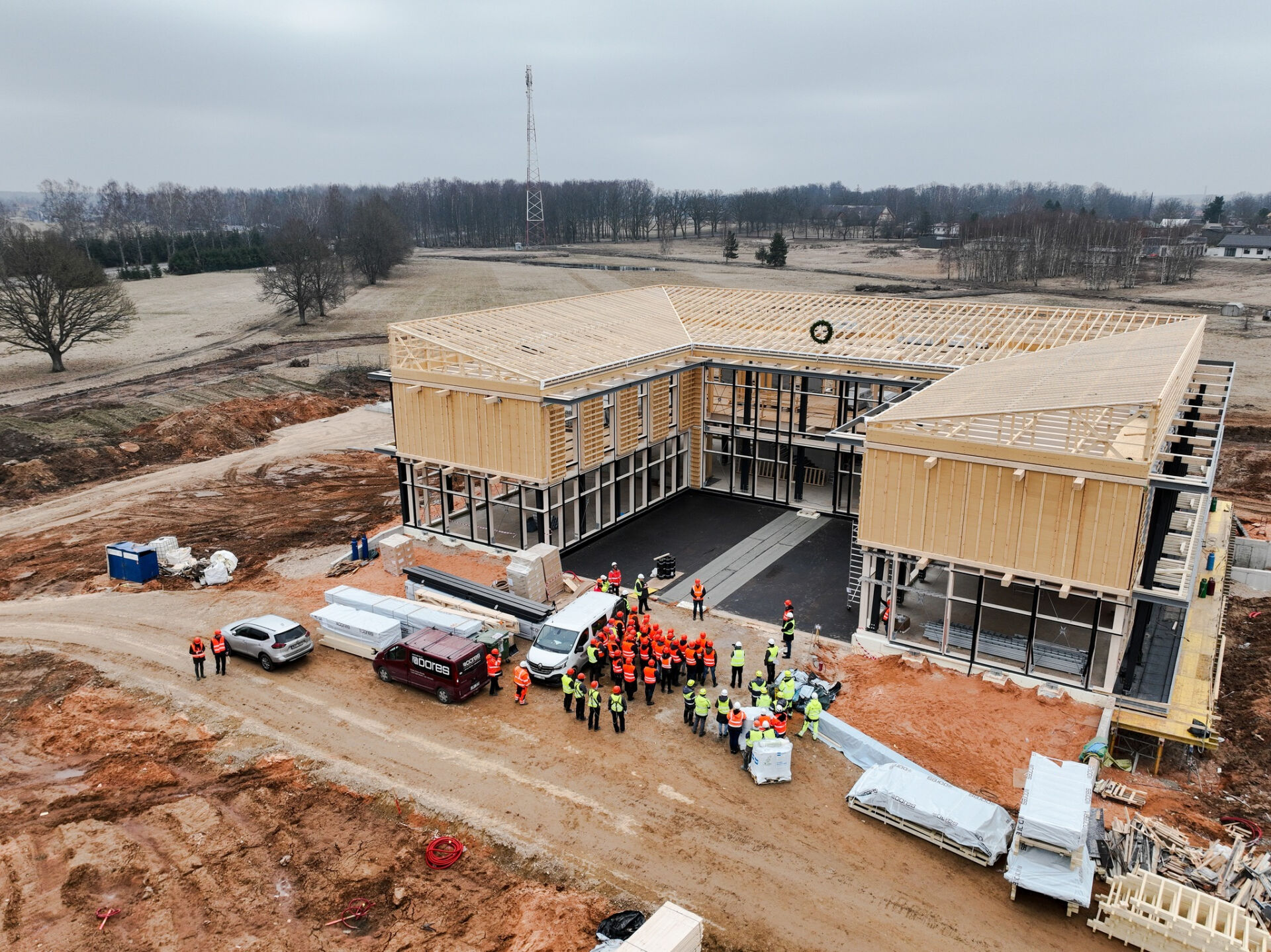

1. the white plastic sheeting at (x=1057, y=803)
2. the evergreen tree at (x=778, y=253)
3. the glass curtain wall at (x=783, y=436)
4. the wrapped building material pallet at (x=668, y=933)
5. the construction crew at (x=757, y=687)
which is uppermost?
the evergreen tree at (x=778, y=253)

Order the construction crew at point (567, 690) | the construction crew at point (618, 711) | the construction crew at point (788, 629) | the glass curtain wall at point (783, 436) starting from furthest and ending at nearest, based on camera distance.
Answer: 1. the glass curtain wall at point (783, 436)
2. the construction crew at point (788, 629)
3. the construction crew at point (567, 690)
4. the construction crew at point (618, 711)

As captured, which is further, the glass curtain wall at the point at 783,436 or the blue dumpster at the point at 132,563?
the glass curtain wall at the point at 783,436

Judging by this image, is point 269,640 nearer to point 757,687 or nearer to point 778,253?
point 757,687

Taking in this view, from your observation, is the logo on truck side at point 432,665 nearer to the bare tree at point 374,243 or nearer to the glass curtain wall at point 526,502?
the glass curtain wall at point 526,502

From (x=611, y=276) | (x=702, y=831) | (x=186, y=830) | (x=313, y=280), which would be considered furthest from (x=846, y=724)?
(x=611, y=276)

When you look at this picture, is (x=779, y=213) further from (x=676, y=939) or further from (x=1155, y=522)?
(x=676, y=939)

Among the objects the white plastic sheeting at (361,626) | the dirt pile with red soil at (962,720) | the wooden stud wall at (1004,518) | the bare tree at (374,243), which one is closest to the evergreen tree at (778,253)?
the bare tree at (374,243)

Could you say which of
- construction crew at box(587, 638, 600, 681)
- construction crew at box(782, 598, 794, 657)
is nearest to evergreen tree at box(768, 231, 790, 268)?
construction crew at box(782, 598, 794, 657)
